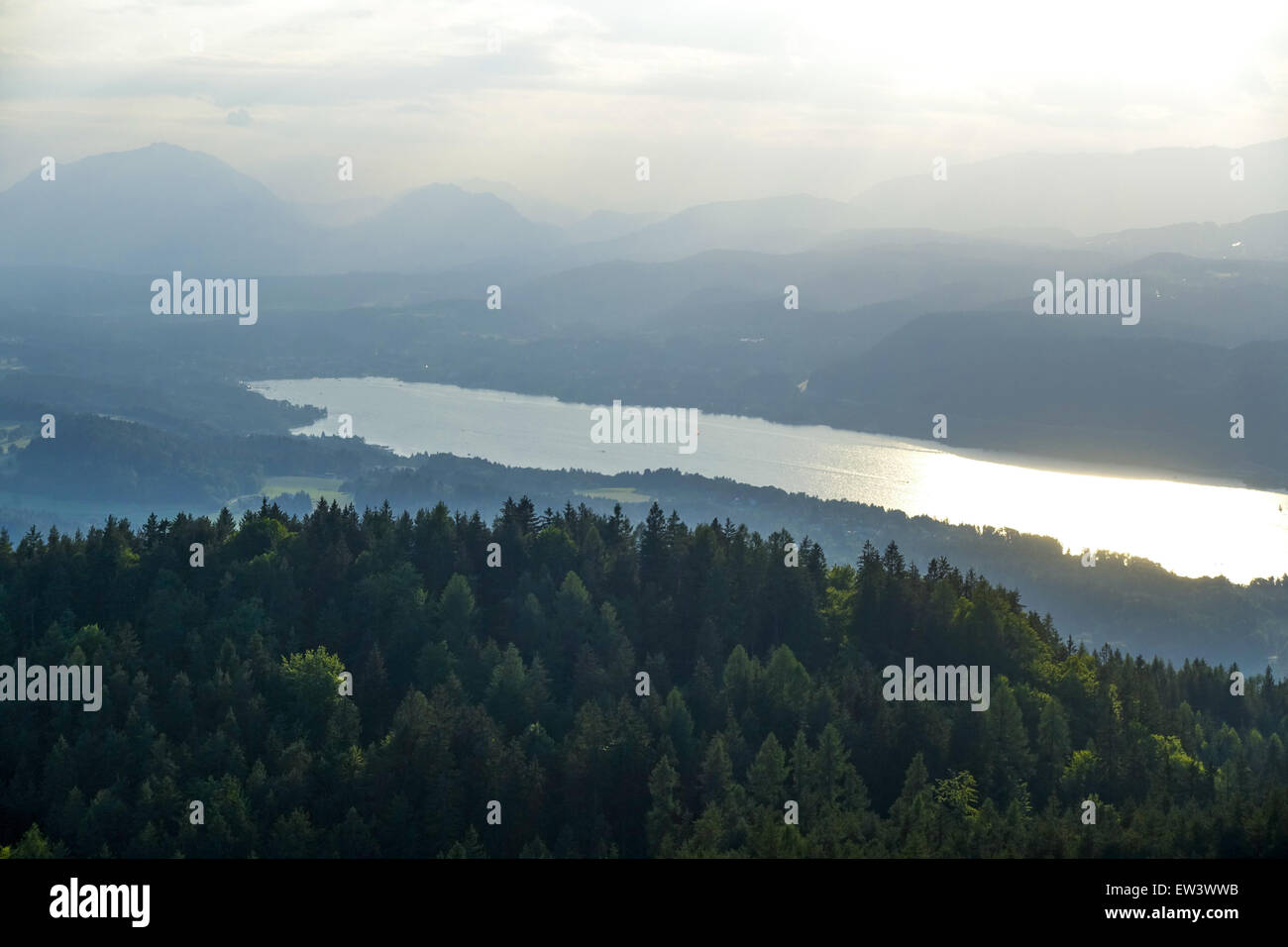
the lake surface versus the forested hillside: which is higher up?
the lake surface

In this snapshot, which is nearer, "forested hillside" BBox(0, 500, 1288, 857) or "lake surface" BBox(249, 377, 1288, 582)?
"forested hillside" BBox(0, 500, 1288, 857)

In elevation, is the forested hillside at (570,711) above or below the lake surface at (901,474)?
below

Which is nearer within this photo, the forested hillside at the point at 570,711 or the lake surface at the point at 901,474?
the forested hillside at the point at 570,711

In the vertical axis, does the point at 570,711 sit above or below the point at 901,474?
below

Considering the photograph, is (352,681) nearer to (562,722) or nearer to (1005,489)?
(562,722)

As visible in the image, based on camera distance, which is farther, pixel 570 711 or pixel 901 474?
pixel 901 474
